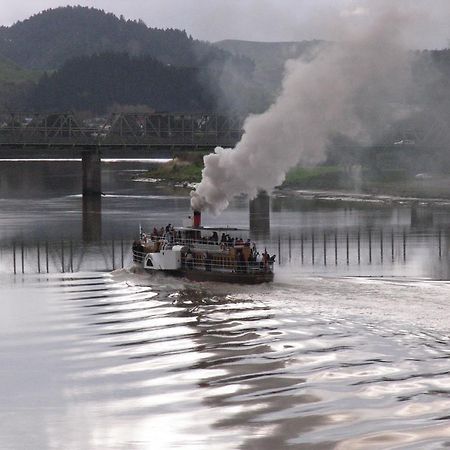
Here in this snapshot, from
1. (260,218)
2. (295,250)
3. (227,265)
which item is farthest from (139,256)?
(260,218)

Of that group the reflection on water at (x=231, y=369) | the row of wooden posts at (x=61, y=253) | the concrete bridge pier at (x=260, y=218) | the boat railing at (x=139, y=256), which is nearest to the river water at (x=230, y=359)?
the reflection on water at (x=231, y=369)

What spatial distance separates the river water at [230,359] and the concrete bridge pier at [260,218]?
35753 millimetres

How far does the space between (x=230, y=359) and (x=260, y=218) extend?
10702 centimetres

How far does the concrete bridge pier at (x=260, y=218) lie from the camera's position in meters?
148

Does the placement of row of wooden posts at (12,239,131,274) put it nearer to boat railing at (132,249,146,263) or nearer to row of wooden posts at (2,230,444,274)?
row of wooden posts at (2,230,444,274)

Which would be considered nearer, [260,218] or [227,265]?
[227,265]

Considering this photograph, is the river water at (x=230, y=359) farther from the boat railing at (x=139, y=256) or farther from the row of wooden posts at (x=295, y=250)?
the row of wooden posts at (x=295, y=250)

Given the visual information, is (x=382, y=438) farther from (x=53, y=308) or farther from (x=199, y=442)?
(x=53, y=308)

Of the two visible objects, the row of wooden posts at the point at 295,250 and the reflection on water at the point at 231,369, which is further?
the row of wooden posts at the point at 295,250

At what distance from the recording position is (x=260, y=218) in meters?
172

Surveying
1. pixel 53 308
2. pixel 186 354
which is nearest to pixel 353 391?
pixel 186 354

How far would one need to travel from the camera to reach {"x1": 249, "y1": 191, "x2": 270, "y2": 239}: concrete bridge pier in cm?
14827

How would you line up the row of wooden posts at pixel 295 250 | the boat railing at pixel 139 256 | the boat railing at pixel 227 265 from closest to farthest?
1. the boat railing at pixel 227 265
2. the boat railing at pixel 139 256
3. the row of wooden posts at pixel 295 250

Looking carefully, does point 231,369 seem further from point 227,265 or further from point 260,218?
point 260,218
